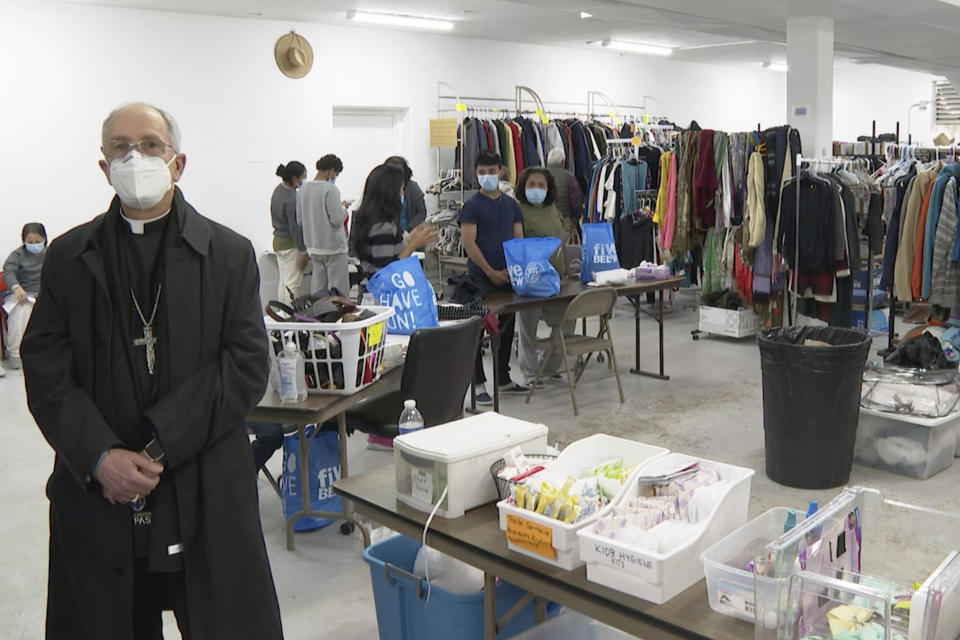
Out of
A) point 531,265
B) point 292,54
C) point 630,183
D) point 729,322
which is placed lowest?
point 729,322

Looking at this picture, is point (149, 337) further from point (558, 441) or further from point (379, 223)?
point (379, 223)

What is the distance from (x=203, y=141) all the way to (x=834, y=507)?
26.5 ft

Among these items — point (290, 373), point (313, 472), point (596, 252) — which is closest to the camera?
point (290, 373)

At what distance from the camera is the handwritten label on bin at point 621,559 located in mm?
1734

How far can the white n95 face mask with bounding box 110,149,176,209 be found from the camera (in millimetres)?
1941

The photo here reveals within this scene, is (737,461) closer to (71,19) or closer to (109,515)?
(109,515)

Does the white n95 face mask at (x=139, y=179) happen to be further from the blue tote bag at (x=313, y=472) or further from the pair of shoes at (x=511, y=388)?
the pair of shoes at (x=511, y=388)

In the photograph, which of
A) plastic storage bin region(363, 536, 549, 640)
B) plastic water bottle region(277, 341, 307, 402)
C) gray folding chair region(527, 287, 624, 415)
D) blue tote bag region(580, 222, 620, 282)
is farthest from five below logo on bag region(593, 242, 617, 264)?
plastic storage bin region(363, 536, 549, 640)

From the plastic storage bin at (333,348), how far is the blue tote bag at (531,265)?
1.99 m

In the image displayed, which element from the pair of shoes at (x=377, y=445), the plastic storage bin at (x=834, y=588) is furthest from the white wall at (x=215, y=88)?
the plastic storage bin at (x=834, y=588)

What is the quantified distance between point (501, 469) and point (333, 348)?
1.25 m

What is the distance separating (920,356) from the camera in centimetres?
475

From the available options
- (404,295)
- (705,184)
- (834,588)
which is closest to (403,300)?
(404,295)

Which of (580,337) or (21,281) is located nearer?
(580,337)
